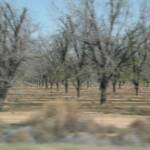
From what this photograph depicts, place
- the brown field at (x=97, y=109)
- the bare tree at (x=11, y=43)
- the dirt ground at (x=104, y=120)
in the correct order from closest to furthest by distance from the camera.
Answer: the dirt ground at (x=104, y=120) → the brown field at (x=97, y=109) → the bare tree at (x=11, y=43)

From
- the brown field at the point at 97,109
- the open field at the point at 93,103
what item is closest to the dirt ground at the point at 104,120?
the brown field at the point at 97,109

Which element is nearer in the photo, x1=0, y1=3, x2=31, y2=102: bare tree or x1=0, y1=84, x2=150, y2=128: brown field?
x1=0, y1=84, x2=150, y2=128: brown field

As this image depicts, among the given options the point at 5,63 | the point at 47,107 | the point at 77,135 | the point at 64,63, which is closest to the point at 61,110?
the point at 47,107

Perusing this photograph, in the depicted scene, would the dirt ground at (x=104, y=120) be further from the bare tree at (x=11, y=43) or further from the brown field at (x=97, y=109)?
the bare tree at (x=11, y=43)

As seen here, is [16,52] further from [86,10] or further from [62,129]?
[62,129]

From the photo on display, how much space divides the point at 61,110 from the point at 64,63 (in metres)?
30.8

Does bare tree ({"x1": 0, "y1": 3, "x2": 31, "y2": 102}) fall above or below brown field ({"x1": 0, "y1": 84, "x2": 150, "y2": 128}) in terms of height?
above

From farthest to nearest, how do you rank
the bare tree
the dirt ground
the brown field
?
the bare tree, the brown field, the dirt ground

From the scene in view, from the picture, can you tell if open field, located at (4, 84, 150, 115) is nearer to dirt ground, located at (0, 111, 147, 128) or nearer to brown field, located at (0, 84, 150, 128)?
brown field, located at (0, 84, 150, 128)

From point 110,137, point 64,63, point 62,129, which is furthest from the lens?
point 64,63

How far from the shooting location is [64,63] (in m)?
52.1

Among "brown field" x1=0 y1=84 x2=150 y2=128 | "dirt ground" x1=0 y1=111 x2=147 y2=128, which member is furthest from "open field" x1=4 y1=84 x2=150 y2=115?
"dirt ground" x1=0 y1=111 x2=147 y2=128

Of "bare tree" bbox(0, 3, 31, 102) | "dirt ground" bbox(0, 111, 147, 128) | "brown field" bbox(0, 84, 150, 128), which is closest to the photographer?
"dirt ground" bbox(0, 111, 147, 128)

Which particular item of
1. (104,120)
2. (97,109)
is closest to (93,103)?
(97,109)
